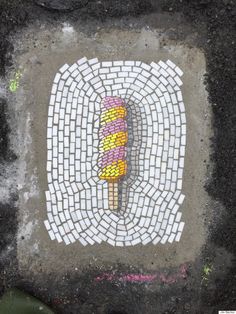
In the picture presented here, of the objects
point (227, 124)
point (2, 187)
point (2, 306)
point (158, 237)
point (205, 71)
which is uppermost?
point (205, 71)

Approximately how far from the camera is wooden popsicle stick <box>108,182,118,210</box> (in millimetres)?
7145

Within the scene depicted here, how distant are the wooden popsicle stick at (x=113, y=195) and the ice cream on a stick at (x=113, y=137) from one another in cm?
12

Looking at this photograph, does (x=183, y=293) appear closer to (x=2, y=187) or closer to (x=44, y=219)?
(x=44, y=219)

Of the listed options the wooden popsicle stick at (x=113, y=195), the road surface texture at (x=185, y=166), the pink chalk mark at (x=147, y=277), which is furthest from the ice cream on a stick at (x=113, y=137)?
the pink chalk mark at (x=147, y=277)

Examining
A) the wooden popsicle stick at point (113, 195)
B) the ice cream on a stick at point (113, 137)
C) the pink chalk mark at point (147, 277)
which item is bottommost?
the pink chalk mark at point (147, 277)

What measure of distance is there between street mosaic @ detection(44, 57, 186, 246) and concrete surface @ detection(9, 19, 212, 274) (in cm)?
10

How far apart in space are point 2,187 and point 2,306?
1.58 m

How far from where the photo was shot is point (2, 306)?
6926 mm

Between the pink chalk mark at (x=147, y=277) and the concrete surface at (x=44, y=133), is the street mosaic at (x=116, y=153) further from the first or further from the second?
A: the pink chalk mark at (x=147, y=277)

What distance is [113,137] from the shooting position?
23.2 feet

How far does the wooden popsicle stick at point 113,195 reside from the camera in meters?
7.14

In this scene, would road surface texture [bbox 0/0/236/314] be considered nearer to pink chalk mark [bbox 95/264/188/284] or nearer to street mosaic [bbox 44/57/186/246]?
pink chalk mark [bbox 95/264/188/284]

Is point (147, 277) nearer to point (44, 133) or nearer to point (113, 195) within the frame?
point (113, 195)

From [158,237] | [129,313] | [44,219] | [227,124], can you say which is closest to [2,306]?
[44,219]
